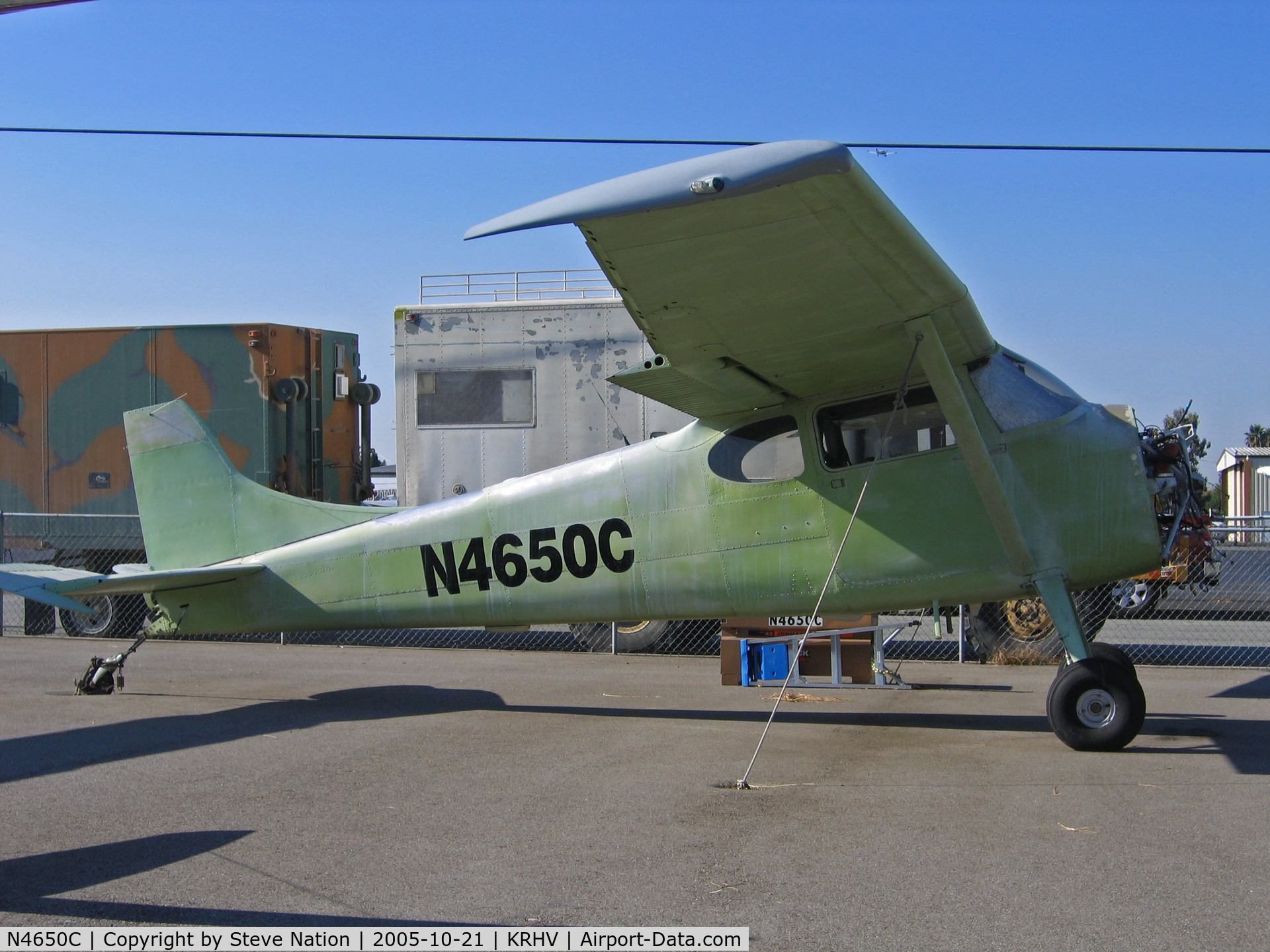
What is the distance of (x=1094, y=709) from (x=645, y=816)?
10.0 ft

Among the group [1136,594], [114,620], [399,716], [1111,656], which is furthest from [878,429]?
[114,620]

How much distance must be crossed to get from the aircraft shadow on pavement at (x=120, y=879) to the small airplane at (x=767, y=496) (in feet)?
9.47

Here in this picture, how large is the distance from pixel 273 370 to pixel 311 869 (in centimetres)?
1027

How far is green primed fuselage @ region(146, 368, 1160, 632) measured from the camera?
6.52 m

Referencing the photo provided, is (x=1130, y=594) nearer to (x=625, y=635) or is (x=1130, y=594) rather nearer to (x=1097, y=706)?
(x=1097, y=706)

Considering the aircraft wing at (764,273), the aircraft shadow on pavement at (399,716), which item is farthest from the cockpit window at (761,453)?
the aircraft shadow on pavement at (399,716)

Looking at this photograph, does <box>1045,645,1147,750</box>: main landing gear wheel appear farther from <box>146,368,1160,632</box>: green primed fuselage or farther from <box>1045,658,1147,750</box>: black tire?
<box>146,368,1160,632</box>: green primed fuselage

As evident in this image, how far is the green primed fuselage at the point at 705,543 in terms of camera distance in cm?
652

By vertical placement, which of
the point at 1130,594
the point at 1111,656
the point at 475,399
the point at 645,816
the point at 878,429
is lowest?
the point at 645,816

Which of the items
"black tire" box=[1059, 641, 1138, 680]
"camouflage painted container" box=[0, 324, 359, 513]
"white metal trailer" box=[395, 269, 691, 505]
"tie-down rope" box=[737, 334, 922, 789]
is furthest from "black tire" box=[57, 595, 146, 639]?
"black tire" box=[1059, 641, 1138, 680]

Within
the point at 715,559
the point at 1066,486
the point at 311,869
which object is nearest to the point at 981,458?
the point at 1066,486

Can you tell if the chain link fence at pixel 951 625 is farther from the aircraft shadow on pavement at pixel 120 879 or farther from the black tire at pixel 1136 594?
the aircraft shadow on pavement at pixel 120 879

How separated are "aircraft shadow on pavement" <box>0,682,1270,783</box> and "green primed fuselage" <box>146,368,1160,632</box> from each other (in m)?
0.74

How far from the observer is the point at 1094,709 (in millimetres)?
6324
